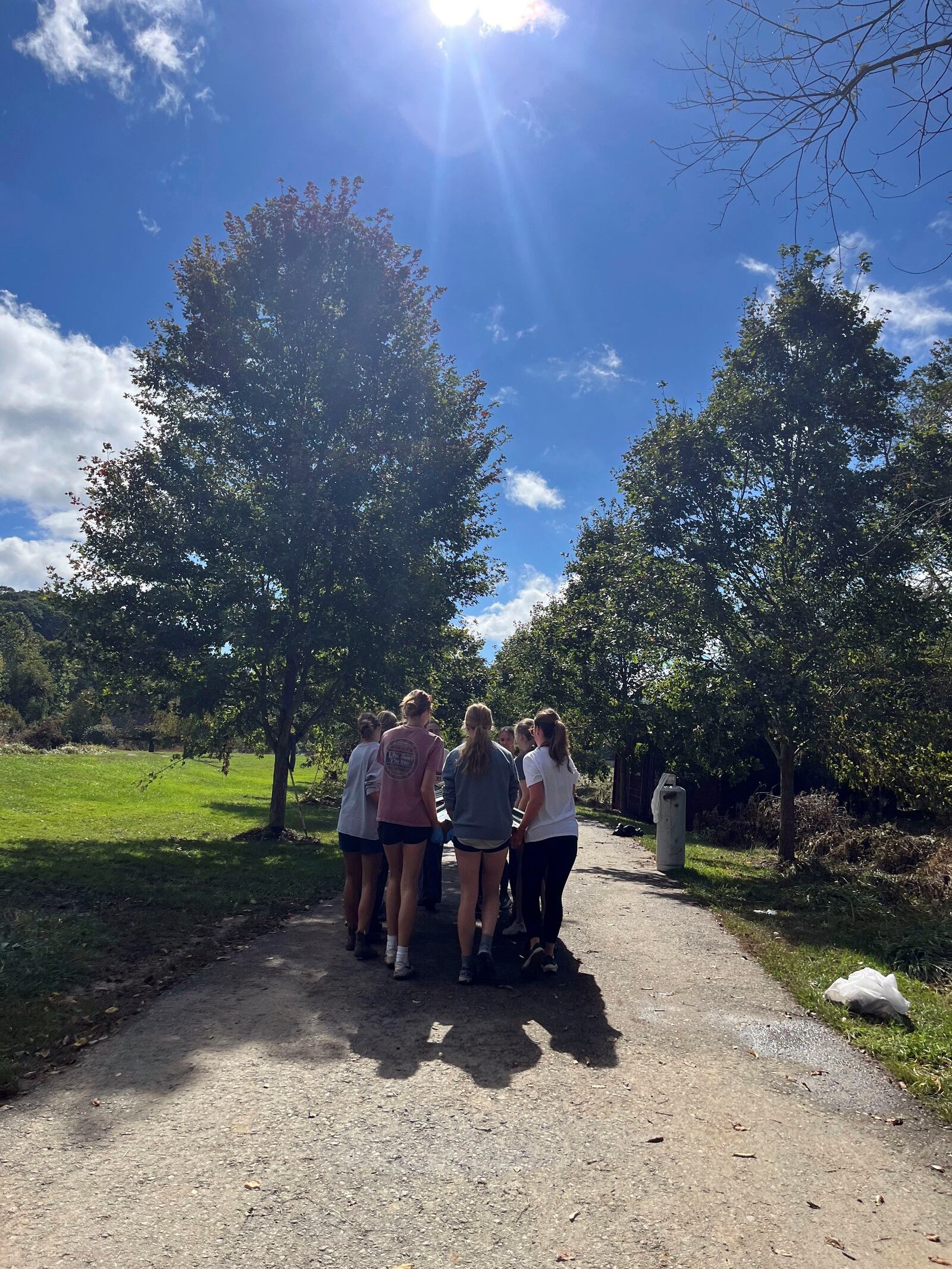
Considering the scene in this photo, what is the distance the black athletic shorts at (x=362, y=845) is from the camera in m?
6.92

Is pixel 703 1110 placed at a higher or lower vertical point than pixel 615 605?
lower

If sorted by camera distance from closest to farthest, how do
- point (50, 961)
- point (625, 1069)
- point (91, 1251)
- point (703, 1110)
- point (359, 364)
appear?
point (91, 1251), point (703, 1110), point (625, 1069), point (50, 961), point (359, 364)

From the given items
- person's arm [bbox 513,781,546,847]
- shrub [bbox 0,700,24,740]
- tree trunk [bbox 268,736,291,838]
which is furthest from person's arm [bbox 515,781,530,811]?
shrub [bbox 0,700,24,740]

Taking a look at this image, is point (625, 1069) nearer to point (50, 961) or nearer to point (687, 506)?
point (50, 961)

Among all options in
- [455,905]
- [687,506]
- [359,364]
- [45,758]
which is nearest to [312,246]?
[359,364]

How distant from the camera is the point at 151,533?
14898 millimetres

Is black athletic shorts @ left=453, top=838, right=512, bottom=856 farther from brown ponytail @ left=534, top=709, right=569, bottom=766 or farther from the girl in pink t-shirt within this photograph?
brown ponytail @ left=534, top=709, right=569, bottom=766

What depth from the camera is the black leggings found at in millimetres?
6539

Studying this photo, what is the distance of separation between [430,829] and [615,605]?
35.1 feet

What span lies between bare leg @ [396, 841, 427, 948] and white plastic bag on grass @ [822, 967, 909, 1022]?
3.16 metres

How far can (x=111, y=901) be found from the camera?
28.8 feet

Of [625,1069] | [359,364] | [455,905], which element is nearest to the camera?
[625,1069]

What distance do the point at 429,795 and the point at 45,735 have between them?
1612 inches

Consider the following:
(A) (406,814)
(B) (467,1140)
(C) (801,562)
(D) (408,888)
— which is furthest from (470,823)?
(C) (801,562)
